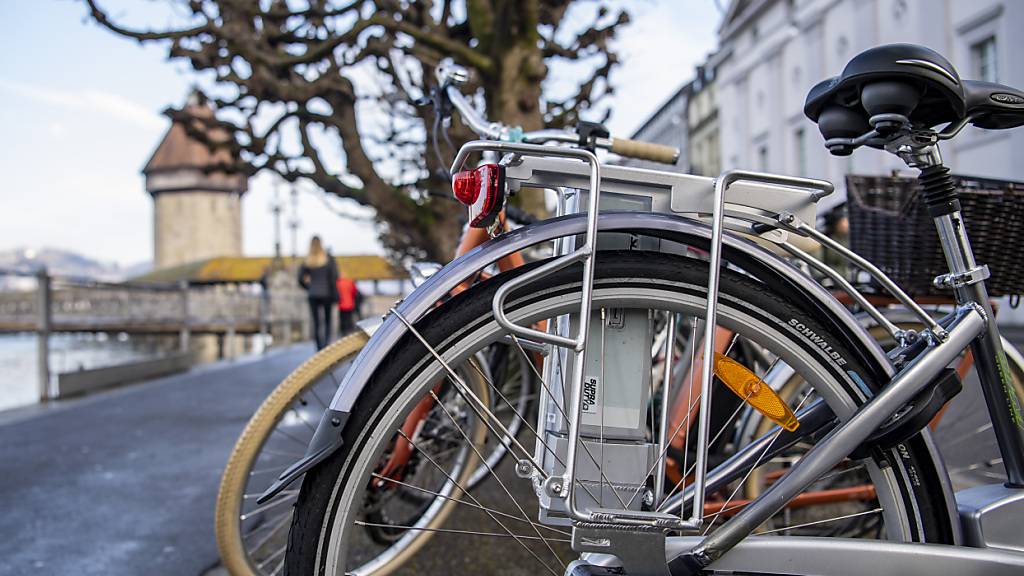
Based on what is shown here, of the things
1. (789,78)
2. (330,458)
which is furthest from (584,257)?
(789,78)

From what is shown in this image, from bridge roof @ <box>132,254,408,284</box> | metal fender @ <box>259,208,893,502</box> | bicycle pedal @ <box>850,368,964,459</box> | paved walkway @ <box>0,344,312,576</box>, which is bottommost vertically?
paved walkway @ <box>0,344,312,576</box>

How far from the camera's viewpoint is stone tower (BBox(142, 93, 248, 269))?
62.1 meters

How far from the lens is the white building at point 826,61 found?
704 inches

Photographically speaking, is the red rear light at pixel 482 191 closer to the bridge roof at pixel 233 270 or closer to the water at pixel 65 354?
the water at pixel 65 354

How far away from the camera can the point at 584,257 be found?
1208mm

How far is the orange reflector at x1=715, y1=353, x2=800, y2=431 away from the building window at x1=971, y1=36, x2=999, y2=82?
804 inches

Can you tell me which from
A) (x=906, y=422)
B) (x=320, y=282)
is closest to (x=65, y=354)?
(x=320, y=282)

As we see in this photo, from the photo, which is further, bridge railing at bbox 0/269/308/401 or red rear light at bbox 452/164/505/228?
bridge railing at bbox 0/269/308/401

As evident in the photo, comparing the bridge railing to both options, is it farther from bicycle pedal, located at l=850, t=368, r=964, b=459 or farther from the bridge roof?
the bridge roof

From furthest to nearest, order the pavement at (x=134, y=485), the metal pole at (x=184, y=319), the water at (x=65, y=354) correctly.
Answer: the metal pole at (x=184, y=319), the water at (x=65, y=354), the pavement at (x=134, y=485)

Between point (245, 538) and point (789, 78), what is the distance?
113ft

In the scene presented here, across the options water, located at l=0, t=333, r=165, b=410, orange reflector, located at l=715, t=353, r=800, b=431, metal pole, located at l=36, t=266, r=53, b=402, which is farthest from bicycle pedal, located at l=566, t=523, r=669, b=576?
metal pole, located at l=36, t=266, r=53, b=402

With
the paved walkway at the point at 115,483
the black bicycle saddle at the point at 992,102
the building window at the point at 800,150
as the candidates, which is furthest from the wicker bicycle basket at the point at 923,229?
the building window at the point at 800,150

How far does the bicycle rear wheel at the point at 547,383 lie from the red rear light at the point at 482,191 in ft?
0.38
